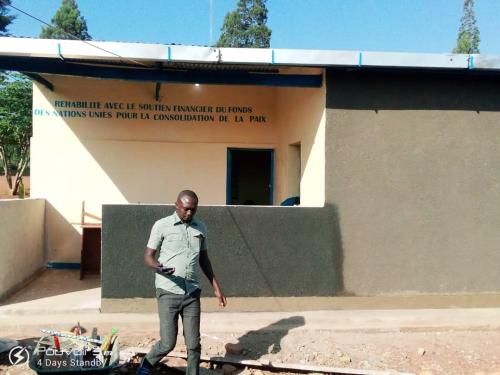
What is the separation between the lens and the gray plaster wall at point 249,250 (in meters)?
5.81

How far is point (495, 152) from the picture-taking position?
6367 mm

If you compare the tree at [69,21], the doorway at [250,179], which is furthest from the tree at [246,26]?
the doorway at [250,179]

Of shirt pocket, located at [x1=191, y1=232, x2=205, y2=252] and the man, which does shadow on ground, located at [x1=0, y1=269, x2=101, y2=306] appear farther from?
shirt pocket, located at [x1=191, y1=232, x2=205, y2=252]

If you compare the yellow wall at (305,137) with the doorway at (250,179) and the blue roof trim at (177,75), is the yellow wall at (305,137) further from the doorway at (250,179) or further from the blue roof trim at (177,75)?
the doorway at (250,179)

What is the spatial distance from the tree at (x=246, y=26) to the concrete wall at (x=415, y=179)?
3282cm

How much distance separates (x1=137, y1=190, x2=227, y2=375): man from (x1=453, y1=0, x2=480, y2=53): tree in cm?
4328

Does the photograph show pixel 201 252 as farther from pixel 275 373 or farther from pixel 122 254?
pixel 122 254

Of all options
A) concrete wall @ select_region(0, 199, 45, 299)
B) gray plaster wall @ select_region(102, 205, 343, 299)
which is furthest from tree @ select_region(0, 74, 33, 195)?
gray plaster wall @ select_region(102, 205, 343, 299)

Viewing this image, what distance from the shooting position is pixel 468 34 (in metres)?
42.2

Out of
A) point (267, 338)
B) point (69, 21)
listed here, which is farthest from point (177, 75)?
point (69, 21)

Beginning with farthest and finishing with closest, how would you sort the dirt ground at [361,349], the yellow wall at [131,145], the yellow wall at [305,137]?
1. the yellow wall at [131,145]
2. the yellow wall at [305,137]
3. the dirt ground at [361,349]

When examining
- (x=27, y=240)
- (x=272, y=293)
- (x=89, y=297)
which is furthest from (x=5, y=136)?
(x=272, y=293)

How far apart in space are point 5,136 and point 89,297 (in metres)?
20.7

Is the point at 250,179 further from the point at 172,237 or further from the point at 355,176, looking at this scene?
the point at 172,237
